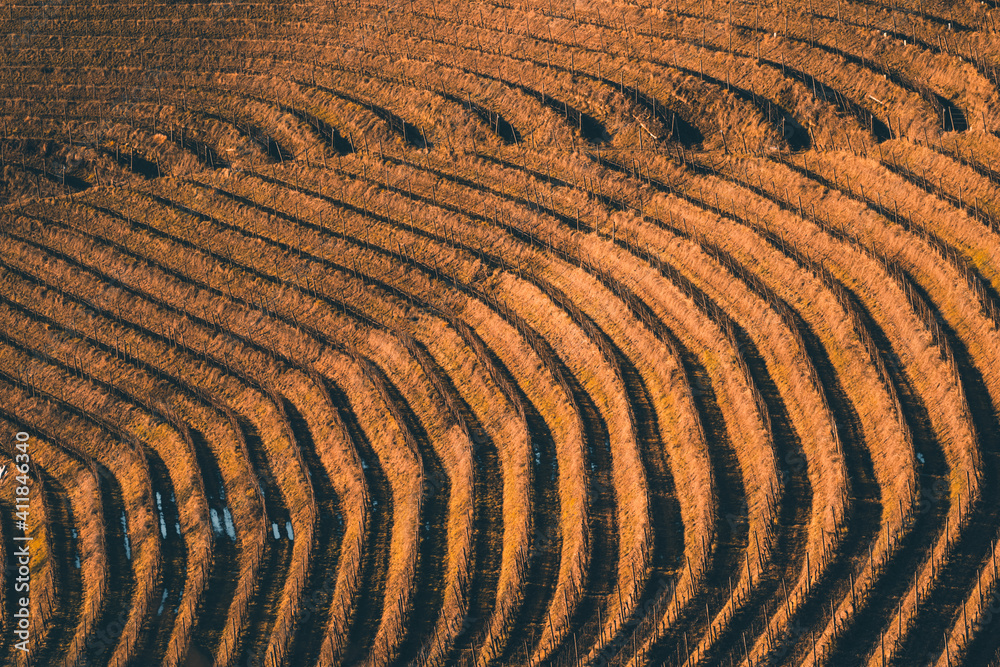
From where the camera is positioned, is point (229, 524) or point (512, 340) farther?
point (512, 340)

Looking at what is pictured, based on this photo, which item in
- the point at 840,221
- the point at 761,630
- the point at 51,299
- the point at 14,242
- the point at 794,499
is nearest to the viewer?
the point at 761,630

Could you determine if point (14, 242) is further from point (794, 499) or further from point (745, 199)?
point (794, 499)

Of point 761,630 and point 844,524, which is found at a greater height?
point 844,524

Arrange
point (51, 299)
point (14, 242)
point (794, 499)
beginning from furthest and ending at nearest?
1. point (14, 242)
2. point (51, 299)
3. point (794, 499)

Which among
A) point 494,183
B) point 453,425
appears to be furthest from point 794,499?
point 494,183

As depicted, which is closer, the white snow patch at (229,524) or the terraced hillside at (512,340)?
the terraced hillside at (512,340)

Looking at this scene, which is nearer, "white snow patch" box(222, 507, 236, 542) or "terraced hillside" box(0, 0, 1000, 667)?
"terraced hillside" box(0, 0, 1000, 667)

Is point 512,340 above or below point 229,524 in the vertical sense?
above

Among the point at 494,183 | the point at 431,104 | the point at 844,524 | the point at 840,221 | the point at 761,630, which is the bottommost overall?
the point at 761,630
